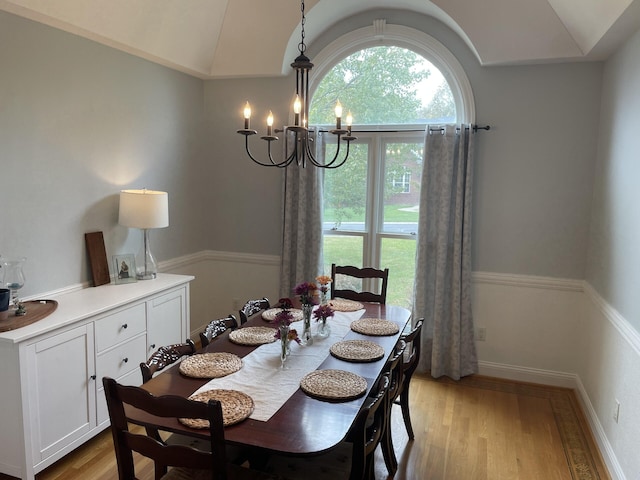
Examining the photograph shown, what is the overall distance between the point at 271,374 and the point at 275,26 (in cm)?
294

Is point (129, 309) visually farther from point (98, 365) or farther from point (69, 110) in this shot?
point (69, 110)

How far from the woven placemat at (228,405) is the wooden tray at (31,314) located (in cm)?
113

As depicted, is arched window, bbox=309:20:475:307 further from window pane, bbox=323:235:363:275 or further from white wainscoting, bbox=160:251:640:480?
white wainscoting, bbox=160:251:640:480

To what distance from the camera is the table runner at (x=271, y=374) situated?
1.83 meters

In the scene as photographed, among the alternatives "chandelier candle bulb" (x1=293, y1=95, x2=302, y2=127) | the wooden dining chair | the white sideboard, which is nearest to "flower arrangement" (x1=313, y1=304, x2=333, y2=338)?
the wooden dining chair

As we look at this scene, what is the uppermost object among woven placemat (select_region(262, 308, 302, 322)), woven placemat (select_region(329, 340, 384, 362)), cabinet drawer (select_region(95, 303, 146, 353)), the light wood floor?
woven placemat (select_region(262, 308, 302, 322))

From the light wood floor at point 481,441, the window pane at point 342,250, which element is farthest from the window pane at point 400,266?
the light wood floor at point 481,441

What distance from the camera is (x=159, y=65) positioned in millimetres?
3748

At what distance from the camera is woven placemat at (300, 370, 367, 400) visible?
186 centimetres

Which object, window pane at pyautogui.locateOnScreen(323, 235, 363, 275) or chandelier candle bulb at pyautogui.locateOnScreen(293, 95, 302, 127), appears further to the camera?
window pane at pyautogui.locateOnScreen(323, 235, 363, 275)

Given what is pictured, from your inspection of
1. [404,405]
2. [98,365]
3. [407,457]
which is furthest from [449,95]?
[98,365]

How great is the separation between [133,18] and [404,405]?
10.3 ft

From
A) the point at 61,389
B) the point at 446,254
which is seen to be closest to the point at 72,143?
the point at 61,389

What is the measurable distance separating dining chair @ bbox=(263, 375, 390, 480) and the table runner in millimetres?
222
